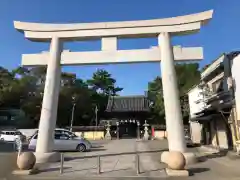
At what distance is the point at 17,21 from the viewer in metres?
16.5

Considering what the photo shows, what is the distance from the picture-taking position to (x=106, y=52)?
15.8 m

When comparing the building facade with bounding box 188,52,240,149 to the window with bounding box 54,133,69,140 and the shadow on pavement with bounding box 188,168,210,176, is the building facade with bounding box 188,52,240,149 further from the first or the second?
the window with bounding box 54,133,69,140

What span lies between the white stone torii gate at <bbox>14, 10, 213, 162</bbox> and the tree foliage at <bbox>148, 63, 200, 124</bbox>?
27446mm

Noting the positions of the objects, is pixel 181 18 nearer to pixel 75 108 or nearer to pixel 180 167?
pixel 180 167

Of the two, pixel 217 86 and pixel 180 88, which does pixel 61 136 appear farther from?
pixel 180 88

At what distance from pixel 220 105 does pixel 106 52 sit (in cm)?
1012

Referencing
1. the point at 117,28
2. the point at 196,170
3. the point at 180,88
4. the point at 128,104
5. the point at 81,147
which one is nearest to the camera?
the point at 196,170

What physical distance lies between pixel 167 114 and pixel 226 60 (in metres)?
7.86

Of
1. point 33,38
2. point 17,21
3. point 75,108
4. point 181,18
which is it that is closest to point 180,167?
point 181,18

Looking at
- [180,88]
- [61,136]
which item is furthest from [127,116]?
[61,136]

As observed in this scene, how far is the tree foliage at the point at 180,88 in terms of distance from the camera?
45244mm

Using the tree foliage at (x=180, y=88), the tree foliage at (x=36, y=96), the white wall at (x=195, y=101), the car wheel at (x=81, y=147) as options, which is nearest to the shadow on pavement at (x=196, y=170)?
the car wheel at (x=81, y=147)

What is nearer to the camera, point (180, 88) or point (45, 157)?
Answer: point (45, 157)

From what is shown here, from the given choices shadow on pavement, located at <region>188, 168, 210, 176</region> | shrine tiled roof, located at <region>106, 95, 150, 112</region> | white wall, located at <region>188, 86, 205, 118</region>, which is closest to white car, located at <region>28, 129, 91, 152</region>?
shadow on pavement, located at <region>188, 168, 210, 176</region>
